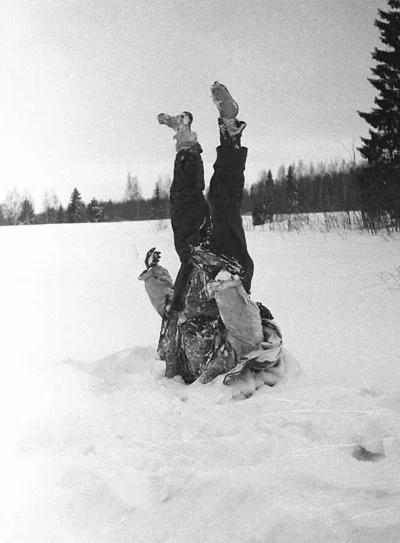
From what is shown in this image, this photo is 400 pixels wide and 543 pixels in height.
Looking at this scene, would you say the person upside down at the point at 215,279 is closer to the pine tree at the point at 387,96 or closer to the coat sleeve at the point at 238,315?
the coat sleeve at the point at 238,315

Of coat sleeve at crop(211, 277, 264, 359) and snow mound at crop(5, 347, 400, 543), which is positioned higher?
coat sleeve at crop(211, 277, 264, 359)

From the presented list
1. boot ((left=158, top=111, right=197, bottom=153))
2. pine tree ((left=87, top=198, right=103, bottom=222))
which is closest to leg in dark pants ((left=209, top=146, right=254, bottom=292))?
boot ((left=158, top=111, right=197, bottom=153))

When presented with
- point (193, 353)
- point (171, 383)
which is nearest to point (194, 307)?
point (193, 353)

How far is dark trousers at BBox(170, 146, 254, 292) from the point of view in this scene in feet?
8.60

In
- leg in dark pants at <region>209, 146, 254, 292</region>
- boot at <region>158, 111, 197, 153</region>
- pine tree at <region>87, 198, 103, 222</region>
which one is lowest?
leg in dark pants at <region>209, 146, 254, 292</region>

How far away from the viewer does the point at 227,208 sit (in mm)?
2643

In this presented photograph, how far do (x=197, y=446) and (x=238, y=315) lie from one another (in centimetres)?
77

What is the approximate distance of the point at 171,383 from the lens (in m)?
2.60

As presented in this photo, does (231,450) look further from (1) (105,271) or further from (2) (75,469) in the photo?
(1) (105,271)

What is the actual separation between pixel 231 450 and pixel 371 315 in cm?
302

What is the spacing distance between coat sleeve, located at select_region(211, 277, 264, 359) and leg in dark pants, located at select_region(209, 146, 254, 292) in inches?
11.6

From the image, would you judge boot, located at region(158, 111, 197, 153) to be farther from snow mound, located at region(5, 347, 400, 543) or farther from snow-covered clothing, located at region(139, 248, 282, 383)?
snow mound, located at region(5, 347, 400, 543)

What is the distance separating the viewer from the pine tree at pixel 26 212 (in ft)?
162

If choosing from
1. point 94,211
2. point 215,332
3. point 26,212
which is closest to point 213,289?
point 215,332
